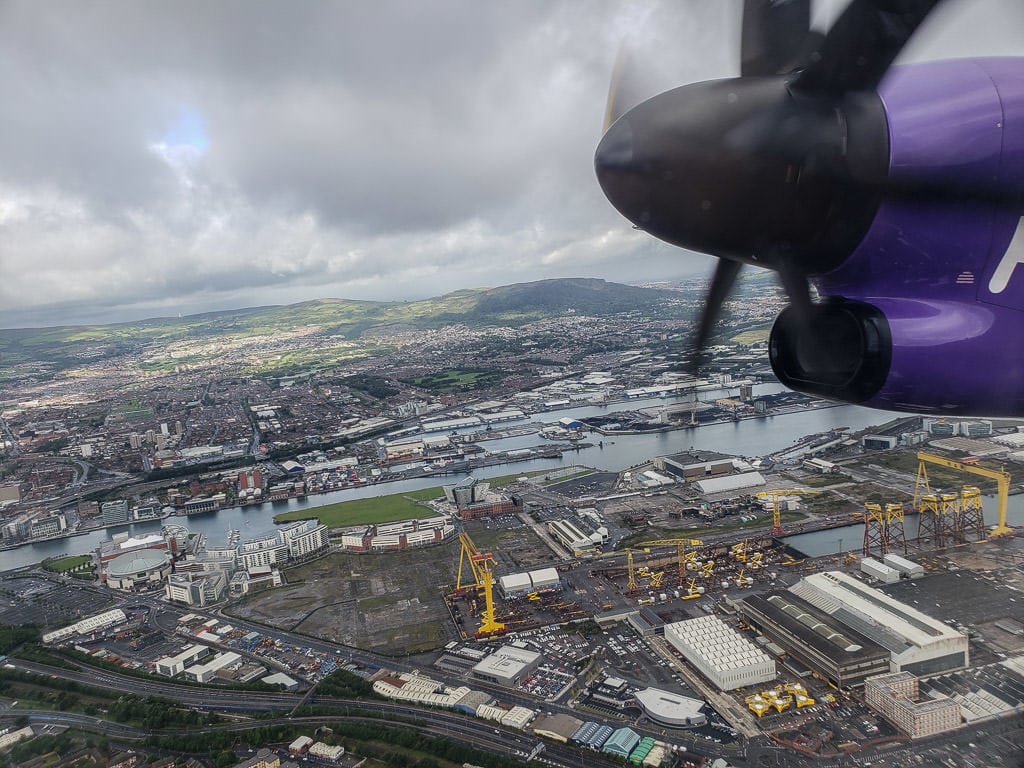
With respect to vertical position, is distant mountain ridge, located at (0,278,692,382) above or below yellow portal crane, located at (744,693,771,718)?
above

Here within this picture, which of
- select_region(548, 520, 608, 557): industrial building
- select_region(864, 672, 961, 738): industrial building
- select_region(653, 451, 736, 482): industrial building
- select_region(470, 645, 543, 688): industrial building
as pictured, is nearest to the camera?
select_region(864, 672, 961, 738): industrial building

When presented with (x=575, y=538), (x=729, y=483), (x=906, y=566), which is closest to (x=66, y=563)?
(x=575, y=538)

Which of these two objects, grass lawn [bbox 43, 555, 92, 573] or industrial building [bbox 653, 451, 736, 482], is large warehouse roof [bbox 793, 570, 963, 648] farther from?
grass lawn [bbox 43, 555, 92, 573]

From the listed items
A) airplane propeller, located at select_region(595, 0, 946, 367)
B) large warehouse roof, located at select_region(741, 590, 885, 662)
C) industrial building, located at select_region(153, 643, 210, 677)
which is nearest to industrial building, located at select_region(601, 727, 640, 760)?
large warehouse roof, located at select_region(741, 590, 885, 662)

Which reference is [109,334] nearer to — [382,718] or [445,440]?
[445,440]

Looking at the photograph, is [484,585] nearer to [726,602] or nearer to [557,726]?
[557,726]

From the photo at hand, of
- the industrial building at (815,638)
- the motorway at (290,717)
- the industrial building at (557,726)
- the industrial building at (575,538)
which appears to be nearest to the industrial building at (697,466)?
the industrial building at (575,538)
